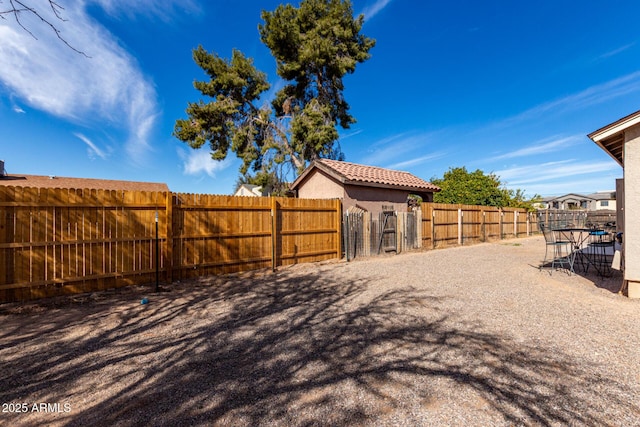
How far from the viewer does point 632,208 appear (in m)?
5.16

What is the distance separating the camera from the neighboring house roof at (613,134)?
500 centimetres

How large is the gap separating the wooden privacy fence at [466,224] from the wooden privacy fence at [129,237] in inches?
272

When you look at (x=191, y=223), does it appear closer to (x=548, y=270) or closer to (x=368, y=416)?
(x=368, y=416)

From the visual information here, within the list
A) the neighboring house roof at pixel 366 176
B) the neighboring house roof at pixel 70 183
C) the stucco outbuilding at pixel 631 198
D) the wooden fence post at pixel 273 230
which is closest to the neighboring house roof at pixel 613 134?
the stucco outbuilding at pixel 631 198

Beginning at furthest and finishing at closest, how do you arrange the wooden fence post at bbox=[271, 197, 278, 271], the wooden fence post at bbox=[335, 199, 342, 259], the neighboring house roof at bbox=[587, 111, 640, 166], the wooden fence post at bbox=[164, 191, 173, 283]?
the wooden fence post at bbox=[335, 199, 342, 259] < the wooden fence post at bbox=[271, 197, 278, 271] < the wooden fence post at bbox=[164, 191, 173, 283] < the neighboring house roof at bbox=[587, 111, 640, 166]

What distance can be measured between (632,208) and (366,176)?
8.29 meters

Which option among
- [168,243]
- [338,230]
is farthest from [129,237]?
[338,230]

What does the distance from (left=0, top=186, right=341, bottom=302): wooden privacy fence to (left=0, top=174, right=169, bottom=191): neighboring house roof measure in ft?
53.0

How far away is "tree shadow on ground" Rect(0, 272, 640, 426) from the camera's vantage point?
2.26 metres

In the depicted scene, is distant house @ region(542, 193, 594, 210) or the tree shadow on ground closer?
the tree shadow on ground

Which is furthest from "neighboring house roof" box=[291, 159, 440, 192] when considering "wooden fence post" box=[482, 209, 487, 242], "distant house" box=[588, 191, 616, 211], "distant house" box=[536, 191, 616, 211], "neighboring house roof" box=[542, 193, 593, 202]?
"distant house" box=[588, 191, 616, 211]

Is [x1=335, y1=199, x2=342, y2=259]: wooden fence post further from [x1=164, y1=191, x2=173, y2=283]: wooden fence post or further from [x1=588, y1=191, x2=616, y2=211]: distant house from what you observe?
[x1=588, y1=191, x2=616, y2=211]: distant house

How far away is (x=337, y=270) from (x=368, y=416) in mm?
6212

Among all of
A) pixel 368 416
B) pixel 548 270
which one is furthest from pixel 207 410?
pixel 548 270
